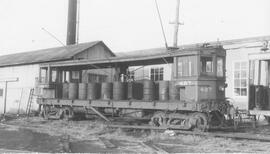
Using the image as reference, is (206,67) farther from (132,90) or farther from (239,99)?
(239,99)

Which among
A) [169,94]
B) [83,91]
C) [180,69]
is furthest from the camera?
[83,91]

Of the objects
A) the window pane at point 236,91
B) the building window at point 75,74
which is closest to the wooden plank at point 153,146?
the window pane at point 236,91

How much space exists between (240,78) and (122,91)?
633cm

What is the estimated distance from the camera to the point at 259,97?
12.0 metres

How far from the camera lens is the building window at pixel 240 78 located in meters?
16.8

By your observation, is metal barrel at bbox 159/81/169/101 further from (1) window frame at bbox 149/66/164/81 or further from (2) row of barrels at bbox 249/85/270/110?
(1) window frame at bbox 149/66/164/81

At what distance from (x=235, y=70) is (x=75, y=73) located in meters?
8.39

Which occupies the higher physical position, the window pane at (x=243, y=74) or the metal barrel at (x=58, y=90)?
the window pane at (x=243, y=74)

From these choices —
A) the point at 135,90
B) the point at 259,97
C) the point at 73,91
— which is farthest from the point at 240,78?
the point at 73,91

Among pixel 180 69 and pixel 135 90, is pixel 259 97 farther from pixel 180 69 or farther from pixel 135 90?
pixel 135 90

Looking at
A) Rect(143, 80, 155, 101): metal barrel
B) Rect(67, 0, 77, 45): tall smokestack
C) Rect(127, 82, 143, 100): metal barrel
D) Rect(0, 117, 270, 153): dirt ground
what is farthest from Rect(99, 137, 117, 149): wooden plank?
Rect(67, 0, 77, 45): tall smokestack

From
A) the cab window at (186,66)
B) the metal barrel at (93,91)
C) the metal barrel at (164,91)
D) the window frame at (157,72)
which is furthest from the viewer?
the window frame at (157,72)

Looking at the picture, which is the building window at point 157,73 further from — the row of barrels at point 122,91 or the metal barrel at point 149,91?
the metal barrel at point 149,91

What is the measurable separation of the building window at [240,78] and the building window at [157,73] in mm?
4578
